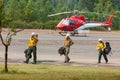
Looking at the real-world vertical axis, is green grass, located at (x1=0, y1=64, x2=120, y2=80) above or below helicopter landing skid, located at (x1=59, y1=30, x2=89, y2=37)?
above

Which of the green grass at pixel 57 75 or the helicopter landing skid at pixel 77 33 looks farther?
the helicopter landing skid at pixel 77 33

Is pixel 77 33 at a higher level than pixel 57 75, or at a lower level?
lower

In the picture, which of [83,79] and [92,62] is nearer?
[83,79]

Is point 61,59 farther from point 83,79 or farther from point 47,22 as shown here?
point 47,22

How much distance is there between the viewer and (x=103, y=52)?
30812mm

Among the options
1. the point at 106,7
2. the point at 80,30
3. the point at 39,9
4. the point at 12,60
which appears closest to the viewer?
the point at 12,60

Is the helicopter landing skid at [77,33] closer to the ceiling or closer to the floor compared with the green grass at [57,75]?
closer to the floor

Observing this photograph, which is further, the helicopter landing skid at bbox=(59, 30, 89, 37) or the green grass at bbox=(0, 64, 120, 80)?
the helicopter landing skid at bbox=(59, 30, 89, 37)

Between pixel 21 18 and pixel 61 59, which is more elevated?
pixel 21 18

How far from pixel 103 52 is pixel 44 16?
76098 mm

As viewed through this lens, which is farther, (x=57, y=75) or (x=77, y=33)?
(x=77, y=33)

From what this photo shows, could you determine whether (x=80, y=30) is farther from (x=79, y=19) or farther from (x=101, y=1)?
(x=101, y=1)

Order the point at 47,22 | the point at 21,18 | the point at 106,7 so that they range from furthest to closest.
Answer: the point at 106,7 < the point at 47,22 < the point at 21,18

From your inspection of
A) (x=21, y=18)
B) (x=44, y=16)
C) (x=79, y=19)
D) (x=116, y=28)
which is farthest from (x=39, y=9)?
(x=21, y=18)
